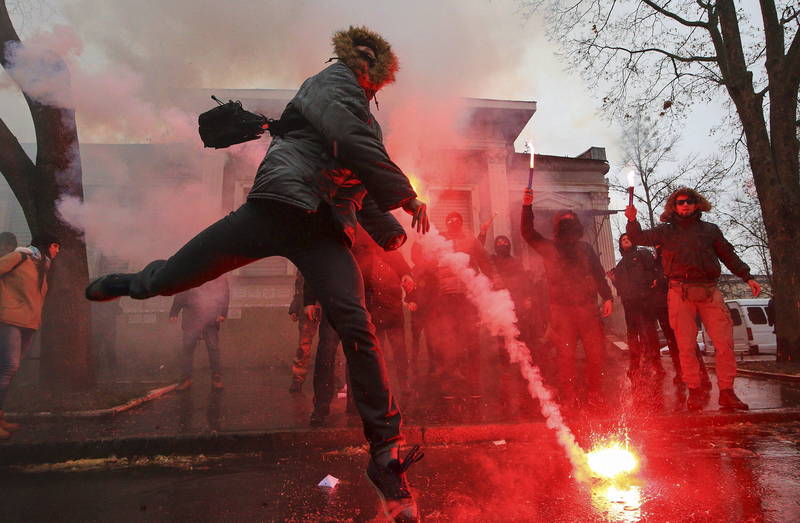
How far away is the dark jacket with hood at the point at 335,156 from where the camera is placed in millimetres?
1980

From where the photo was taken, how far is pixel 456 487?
2645 millimetres

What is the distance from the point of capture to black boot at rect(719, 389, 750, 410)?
419 cm

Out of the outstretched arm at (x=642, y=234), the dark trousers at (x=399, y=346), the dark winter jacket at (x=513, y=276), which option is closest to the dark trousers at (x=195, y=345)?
the dark trousers at (x=399, y=346)

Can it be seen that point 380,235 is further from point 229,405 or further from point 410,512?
point 229,405

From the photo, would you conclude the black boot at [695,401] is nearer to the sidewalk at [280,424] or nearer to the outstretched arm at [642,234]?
the sidewalk at [280,424]

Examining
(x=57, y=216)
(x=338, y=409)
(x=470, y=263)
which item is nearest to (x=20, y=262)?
(x=57, y=216)

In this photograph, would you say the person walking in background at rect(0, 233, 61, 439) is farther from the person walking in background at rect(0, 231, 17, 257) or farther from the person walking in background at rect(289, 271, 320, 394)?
the person walking in background at rect(289, 271, 320, 394)

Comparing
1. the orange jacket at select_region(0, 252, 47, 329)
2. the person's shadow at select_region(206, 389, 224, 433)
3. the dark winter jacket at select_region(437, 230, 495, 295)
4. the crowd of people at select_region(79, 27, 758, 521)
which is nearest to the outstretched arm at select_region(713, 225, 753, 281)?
the dark winter jacket at select_region(437, 230, 495, 295)

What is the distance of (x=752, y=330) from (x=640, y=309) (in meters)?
14.7

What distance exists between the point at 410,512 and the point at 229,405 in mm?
3844

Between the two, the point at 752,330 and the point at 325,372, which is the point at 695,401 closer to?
the point at 325,372

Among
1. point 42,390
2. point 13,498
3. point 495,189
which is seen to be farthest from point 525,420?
point 495,189

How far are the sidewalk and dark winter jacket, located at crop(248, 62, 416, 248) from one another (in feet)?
7.48

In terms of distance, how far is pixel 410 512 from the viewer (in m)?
1.88
